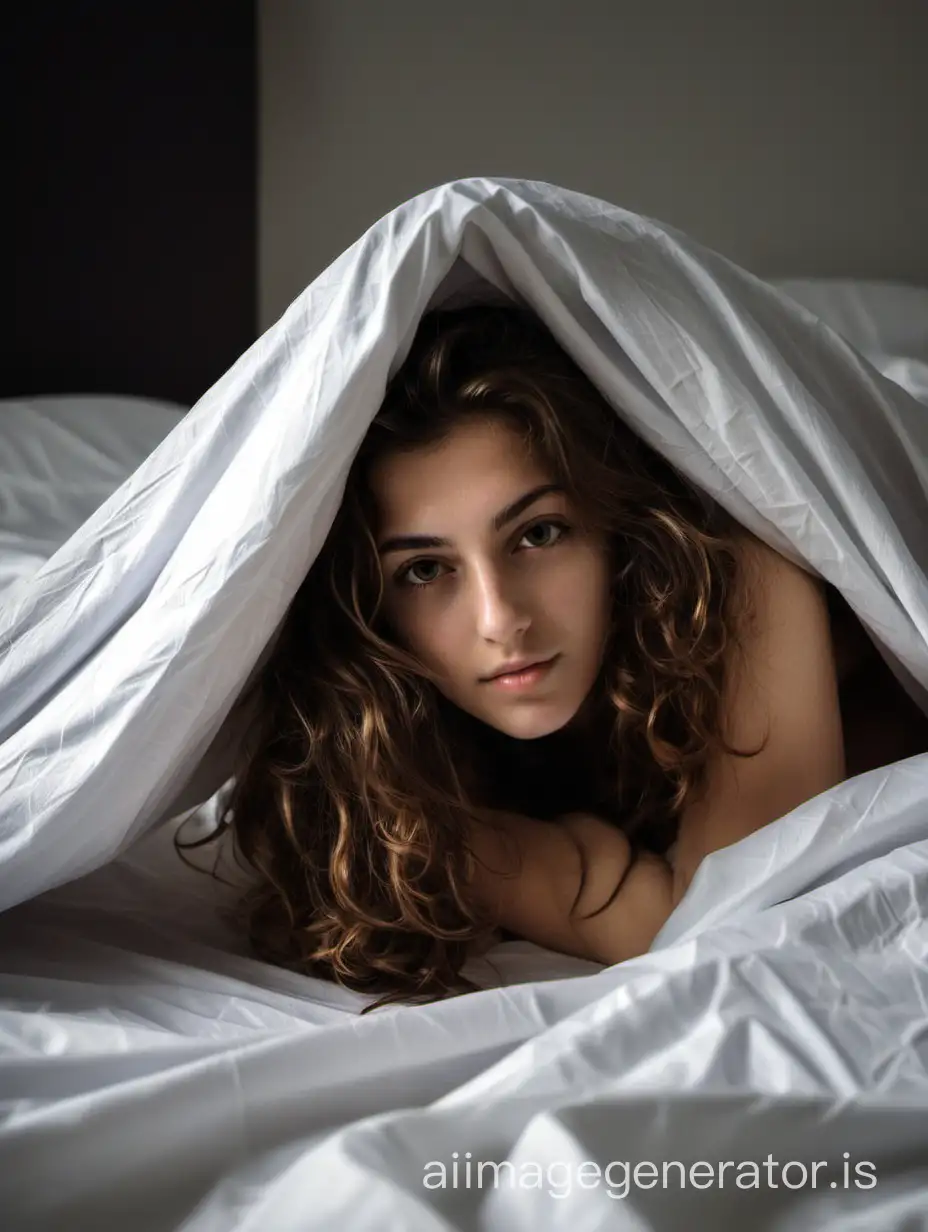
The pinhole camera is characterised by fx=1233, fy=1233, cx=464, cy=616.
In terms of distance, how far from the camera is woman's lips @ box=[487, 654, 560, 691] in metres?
0.90

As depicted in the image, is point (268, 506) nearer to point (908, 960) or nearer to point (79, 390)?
point (908, 960)

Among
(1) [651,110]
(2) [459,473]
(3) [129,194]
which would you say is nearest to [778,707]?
(2) [459,473]

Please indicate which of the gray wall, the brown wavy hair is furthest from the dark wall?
the brown wavy hair

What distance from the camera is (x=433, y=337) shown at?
36.0 inches

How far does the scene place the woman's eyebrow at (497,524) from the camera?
34.5 inches

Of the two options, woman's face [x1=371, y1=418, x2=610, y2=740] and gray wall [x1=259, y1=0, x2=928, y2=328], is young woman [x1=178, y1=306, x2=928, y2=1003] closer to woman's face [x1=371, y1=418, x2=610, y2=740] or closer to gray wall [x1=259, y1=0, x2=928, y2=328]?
woman's face [x1=371, y1=418, x2=610, y2=740]

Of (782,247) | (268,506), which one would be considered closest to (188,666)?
(268,506)

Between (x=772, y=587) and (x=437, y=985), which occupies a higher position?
(x=772, y=587)

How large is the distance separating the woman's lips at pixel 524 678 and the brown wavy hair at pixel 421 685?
68 millimetres

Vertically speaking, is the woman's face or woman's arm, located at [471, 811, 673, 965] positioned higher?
the woman's face

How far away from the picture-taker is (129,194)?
199cm

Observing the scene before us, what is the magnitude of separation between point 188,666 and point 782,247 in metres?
1.55

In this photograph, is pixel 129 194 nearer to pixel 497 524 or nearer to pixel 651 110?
pixel 651 110

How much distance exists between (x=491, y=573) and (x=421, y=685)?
0.13 metres
